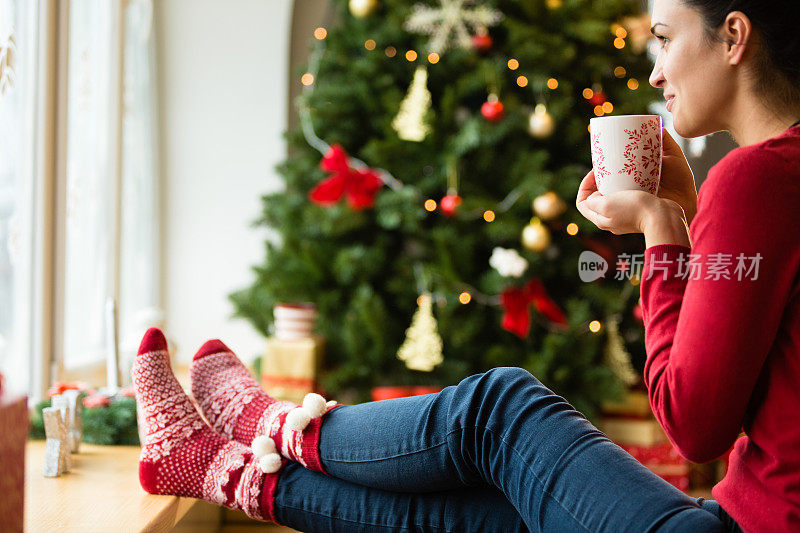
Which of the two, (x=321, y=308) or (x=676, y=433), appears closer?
(x=676, y=433)

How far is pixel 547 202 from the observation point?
2021 mm

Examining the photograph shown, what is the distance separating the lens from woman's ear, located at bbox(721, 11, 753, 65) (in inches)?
28.2

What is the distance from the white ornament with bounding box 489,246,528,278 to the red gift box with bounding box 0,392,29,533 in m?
1.45

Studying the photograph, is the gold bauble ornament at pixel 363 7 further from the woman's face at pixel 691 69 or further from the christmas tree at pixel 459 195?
the woman's face at pixel 691 69

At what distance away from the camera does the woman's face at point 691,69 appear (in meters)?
0.75

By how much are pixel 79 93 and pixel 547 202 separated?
49.0 inches

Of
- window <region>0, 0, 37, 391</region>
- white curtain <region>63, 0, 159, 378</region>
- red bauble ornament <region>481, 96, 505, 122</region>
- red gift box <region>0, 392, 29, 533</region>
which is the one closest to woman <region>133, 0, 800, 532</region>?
red gift box <region>0, 392, 29, 533</region>

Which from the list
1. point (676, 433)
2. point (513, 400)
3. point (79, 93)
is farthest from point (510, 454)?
point (79, 93)

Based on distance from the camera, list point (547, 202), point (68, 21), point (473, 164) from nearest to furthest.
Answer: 1. point (68, 21)
2. point (547, 202)
3. point (473, 164)

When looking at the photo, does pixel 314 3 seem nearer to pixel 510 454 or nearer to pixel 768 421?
pixel 510 454

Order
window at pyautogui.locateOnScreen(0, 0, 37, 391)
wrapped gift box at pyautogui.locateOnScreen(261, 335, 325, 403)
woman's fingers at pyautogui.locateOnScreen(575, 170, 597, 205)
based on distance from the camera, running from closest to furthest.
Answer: woman's fingers at pyautogui.locateOnScreen(575, 170, 597, 205) → window at pyautogui.locateOnScreen(0, 0, 37, 391) → wrapped gift box at pyautogui.locateOnScreen(261, 335, 325, 403)

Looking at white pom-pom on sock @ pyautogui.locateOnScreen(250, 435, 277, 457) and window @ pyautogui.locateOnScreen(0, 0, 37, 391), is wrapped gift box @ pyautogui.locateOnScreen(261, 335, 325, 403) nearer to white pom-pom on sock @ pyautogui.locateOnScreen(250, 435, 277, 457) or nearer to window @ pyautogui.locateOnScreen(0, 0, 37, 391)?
window @ pyautogui.locateOnScreen(0, 0, 37, 391)

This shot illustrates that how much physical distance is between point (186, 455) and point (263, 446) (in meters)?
A: 0.12

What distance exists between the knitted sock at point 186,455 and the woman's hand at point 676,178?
0.58 metres
